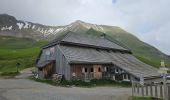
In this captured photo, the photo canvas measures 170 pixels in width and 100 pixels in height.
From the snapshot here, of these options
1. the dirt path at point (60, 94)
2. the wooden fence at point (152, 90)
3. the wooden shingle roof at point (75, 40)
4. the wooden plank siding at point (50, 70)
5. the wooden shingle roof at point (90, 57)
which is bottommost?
the dirt path at point (60, 94)

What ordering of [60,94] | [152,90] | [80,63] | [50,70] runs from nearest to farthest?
[152,90] < [60,94] < [80,63] < [50,70]

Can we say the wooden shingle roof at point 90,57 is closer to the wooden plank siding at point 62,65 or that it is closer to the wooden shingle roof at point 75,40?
the wooden plank siding at point 62,65

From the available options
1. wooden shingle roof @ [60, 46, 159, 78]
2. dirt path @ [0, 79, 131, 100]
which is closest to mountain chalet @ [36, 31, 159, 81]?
wooden shingle roof @ [60, 46, 159, 78]

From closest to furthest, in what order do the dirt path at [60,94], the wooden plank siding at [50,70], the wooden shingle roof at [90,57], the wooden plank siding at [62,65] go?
the dirt path at [60,94] < the wooden plank siding at [62,65] < the wooden shingle roof at [90,57] < the wooden plank siding at [50,70]

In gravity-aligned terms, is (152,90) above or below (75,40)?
below

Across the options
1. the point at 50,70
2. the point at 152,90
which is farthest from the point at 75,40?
the point at 152,90

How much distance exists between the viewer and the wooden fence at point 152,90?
702 inches

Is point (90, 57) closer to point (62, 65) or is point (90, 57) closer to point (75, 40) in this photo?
point (75, 40)

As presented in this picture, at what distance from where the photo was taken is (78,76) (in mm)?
41406

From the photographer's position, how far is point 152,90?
20.8m

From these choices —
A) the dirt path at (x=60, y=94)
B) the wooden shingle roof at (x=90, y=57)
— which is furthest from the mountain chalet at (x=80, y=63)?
the dirt path at (x=60, y=94)

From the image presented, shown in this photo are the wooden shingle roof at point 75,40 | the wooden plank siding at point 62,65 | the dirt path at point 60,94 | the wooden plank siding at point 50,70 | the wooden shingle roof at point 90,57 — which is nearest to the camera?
the dirt path at point 60,94

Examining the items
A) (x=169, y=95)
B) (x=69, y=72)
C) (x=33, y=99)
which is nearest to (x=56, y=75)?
(x=69, y=72)

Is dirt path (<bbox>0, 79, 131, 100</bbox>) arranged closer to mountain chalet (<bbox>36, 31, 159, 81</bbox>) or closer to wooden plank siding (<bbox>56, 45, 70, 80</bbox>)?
wooden plank siding (<bbox>56, 45, 70, 80</bbox>)
